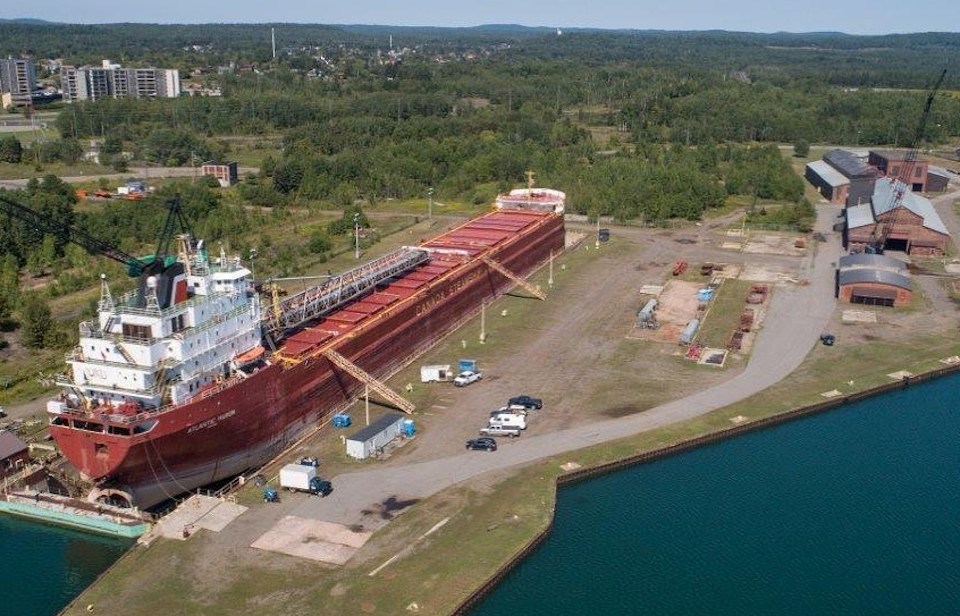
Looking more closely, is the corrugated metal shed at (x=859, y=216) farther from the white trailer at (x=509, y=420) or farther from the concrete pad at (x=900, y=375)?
the white trailer at (x=509, y=420)

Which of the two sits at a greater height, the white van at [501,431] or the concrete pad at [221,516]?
the white van at [501,431]

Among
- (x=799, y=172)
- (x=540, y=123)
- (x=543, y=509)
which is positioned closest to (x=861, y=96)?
(x=799, y=172)

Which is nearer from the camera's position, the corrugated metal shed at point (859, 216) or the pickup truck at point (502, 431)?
the pickup truck at point (502, 431)

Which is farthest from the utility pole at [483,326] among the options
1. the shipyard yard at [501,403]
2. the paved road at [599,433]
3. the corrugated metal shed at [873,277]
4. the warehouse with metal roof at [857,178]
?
the warehouse with metal roof at [857,178]

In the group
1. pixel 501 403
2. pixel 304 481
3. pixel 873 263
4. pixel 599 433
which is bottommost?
pixel 599 433

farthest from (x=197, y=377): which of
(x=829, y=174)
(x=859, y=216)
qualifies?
(x=829, y=174)

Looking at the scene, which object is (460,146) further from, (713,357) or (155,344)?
(155,344)

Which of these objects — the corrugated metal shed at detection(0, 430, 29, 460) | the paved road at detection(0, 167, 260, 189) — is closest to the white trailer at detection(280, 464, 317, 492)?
the corrugated metal shed at detection(0, 430, 29, 460)

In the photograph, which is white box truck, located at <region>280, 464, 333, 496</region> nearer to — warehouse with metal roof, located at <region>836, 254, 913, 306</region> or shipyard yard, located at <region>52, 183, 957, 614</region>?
shipyard yard, located at <region>52, 183, 957, 614</region>

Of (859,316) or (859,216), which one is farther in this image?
(859,216)
